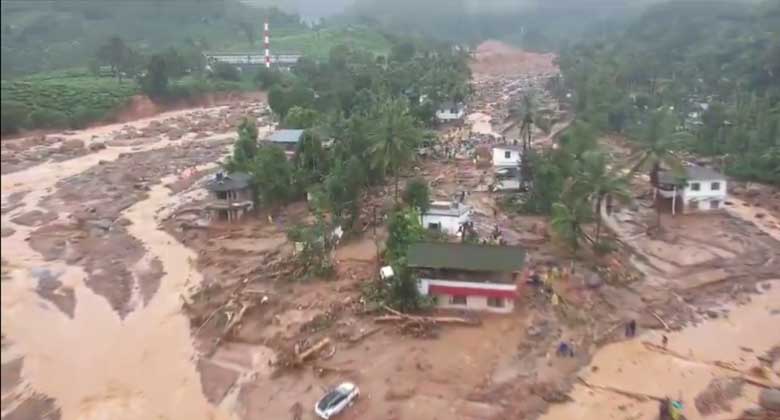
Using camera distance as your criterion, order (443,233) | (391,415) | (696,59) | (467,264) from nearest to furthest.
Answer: (391,415)
(467,264)
(443,233)
(696,59)

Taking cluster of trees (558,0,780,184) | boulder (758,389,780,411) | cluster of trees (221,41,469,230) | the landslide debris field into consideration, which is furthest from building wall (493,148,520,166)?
boulder (758,389,780,411)

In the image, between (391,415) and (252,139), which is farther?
(252,139)

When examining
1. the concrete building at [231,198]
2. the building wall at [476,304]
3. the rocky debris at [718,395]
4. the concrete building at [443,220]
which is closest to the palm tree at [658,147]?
the concrete building at [443,220]

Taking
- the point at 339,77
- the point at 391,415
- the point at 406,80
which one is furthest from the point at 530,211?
the point at 339,77

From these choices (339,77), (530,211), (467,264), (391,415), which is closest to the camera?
(391,415)

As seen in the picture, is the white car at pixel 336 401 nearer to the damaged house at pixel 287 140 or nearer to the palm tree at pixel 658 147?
the palm tree at pixel 658 147

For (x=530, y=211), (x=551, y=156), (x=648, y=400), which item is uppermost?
(x=551, y=156)

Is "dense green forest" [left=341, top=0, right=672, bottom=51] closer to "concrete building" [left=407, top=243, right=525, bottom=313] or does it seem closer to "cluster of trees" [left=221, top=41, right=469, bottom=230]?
"cluster of trees" [left=221, top=41, right=469, bottom=230]

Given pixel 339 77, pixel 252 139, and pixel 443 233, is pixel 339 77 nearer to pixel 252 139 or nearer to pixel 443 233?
pixel 252 139
